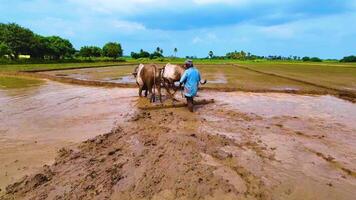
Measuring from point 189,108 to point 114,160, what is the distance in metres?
5.09

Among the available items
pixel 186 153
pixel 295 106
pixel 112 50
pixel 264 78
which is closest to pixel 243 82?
pixel 264 78

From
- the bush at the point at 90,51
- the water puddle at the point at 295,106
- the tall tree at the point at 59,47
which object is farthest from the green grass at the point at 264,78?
the bush at the point at 90,51

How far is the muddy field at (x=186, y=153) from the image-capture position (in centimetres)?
447

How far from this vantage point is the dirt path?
442 centimetres

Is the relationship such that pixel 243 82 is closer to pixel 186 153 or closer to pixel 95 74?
pixel 95 74

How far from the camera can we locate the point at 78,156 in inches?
227

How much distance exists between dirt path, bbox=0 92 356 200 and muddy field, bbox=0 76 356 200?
0.6 inches

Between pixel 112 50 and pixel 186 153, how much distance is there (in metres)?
93.9

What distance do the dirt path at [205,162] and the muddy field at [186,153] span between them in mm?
16

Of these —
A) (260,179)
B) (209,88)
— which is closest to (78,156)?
(260,179)

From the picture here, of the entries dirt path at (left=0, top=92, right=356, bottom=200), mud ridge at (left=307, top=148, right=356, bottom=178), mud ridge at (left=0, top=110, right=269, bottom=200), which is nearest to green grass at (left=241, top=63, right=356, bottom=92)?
dirt path at (left=0, top=92, right=356, bottom=200)

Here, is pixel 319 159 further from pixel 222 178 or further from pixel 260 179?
pixel 222 178

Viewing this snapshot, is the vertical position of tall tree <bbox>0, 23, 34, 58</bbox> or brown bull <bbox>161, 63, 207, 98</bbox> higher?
tall tree <bbox>0, 23, 34, 58</bbox>

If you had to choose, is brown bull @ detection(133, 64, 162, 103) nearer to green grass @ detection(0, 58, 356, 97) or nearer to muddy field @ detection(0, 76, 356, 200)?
muddy field @ detection(0, 76, 356, 200)
